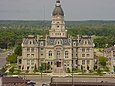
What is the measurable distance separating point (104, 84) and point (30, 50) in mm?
28488

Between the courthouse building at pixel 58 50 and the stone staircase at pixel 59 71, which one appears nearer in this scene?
the stone staircase at pixel 59 71

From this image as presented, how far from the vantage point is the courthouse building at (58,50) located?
85250mm

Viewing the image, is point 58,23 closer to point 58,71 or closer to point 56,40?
point 56,40

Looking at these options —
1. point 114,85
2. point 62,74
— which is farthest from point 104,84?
point 62,74

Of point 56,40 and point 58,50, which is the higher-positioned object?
point 56,40

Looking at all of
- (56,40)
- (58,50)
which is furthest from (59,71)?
(56,40)

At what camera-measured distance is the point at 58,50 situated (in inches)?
3349

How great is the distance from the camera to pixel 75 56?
87.1 meters

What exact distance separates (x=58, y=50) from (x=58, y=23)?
5.44m

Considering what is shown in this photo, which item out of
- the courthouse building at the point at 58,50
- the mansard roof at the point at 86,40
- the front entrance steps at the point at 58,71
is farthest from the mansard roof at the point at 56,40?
the front entrance steps at the point at 58,71

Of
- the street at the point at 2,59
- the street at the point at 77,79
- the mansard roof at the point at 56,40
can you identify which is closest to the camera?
the street at the point at 77,79

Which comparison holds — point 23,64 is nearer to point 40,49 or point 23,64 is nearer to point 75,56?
point 40,49
